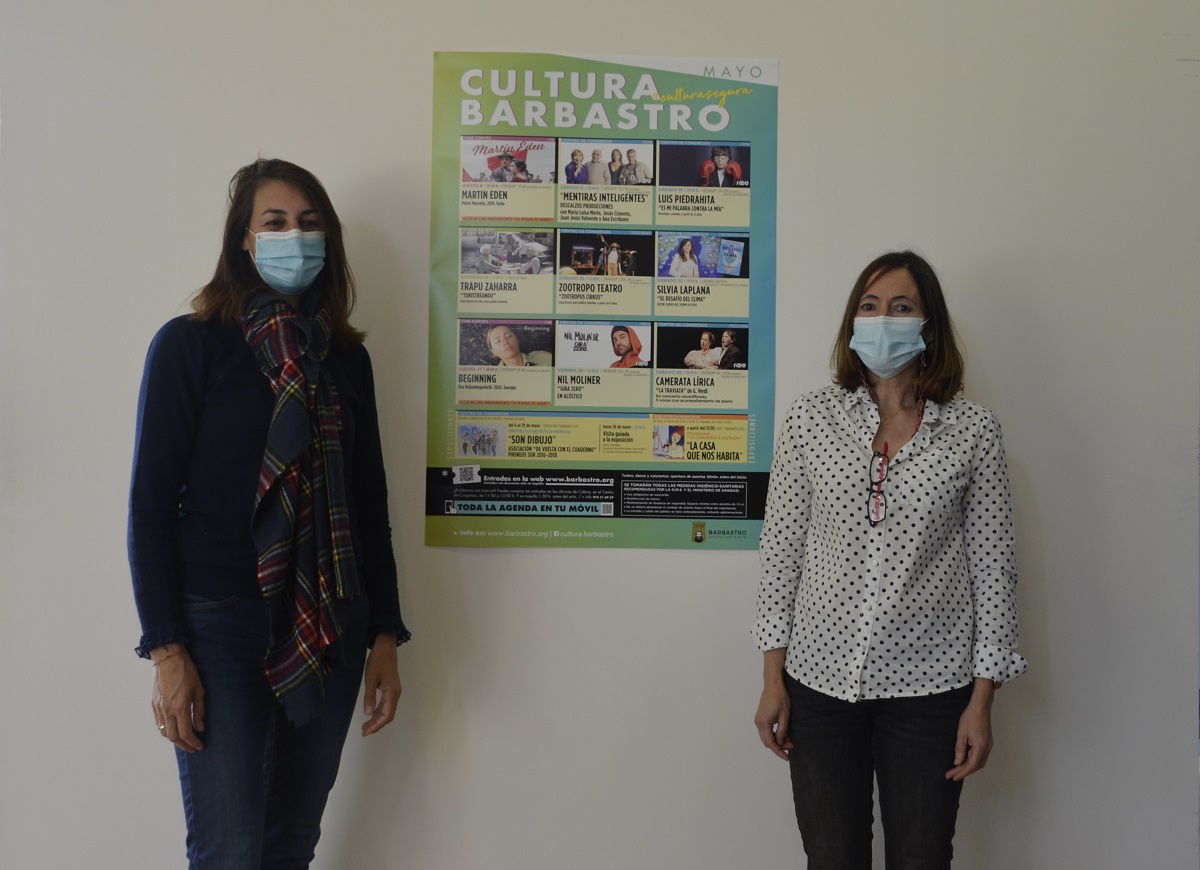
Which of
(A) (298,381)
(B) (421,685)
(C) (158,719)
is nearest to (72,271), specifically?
(A) (298,381)

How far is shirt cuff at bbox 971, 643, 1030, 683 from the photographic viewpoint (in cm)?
144

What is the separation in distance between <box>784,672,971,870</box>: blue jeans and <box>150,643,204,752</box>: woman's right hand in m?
1.04

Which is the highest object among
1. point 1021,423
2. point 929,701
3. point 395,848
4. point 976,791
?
point 1021,423

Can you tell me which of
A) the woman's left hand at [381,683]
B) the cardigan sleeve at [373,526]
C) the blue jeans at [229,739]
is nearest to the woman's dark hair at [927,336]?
the cardigan sleeve at [373,526]

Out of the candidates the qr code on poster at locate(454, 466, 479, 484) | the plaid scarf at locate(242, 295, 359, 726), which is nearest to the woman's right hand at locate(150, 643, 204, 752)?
the plaid scarf at locate(242, 295, 359, 726)

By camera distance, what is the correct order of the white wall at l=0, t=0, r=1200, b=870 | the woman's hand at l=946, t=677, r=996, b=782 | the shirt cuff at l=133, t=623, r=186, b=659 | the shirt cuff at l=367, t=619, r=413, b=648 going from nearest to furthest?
1. the shirt cuff at l=133, t=623, r=186, b=659
2. the woman's hand at l=946, t=677, r=996, b=782
3. the shirt cuff at l=367, t=619, r=413, b=648
4. the white wall at l=0, t=0, r=1200, b=870

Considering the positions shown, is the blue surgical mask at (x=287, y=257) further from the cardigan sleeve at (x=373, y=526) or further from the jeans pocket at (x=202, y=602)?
the jeans pocket at (x=202, y=602)

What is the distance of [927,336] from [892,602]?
20.3 inches

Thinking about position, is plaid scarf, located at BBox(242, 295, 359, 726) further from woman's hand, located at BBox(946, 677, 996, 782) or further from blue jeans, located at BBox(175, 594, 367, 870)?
woman's hand, located at BBox(946, 677, 996, 782)

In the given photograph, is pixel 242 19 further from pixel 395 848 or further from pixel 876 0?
pixel 395 848

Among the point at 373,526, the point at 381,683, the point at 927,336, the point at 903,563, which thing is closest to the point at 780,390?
the point at 927,336

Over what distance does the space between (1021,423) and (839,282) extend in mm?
548

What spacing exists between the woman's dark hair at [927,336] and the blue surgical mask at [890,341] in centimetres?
3

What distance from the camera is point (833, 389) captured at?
161 cm
